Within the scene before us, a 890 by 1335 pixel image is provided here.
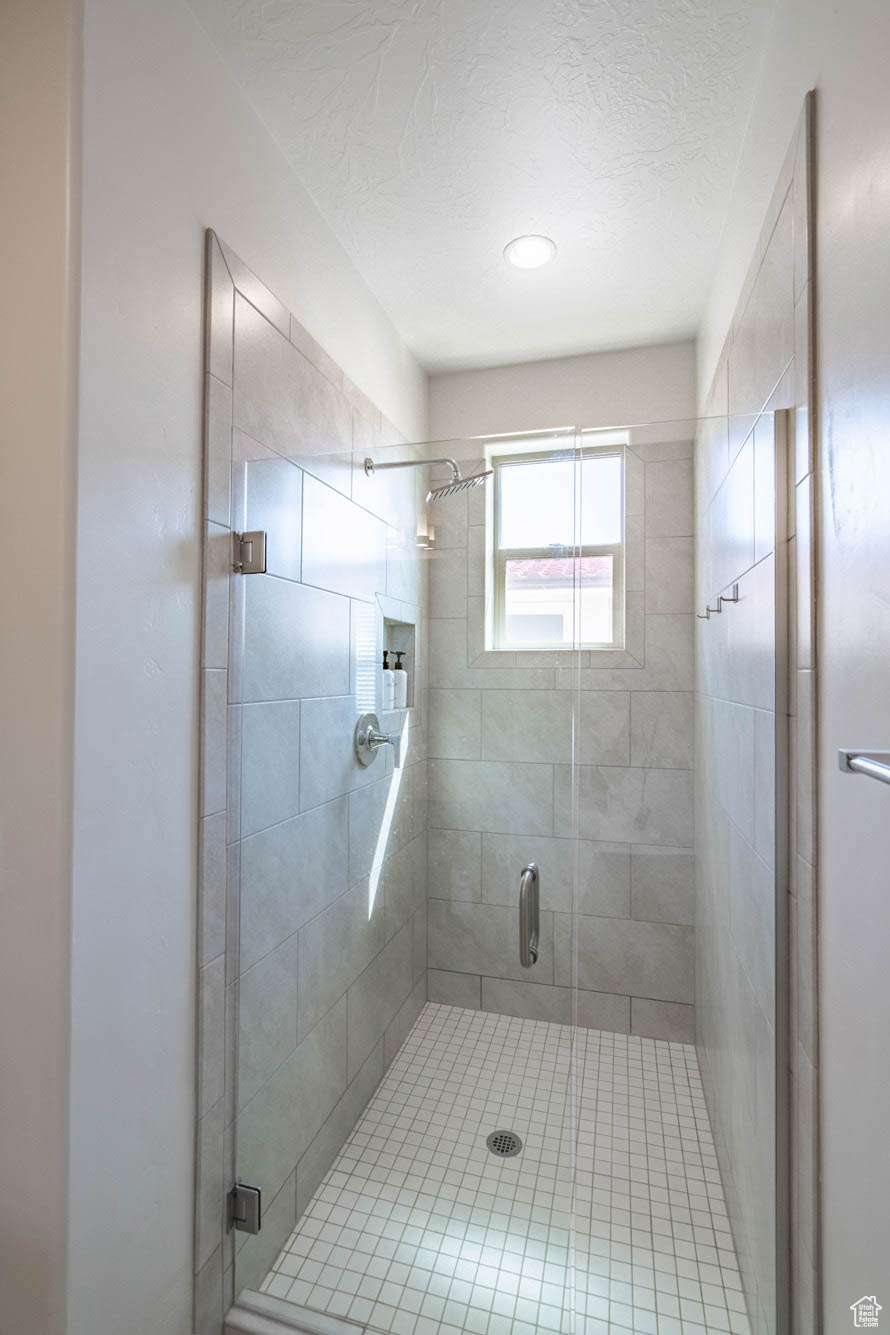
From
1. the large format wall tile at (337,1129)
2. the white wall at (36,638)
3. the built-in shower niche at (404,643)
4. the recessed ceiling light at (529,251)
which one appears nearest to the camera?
the white wall at (36,638)

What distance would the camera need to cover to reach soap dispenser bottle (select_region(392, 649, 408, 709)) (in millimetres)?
1539

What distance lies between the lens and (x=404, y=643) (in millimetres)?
1534

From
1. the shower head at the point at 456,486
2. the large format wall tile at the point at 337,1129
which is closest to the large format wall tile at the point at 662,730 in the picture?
the shower head at the point at 456,486

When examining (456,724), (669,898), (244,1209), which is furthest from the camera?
(456,724)

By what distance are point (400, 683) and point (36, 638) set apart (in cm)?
79

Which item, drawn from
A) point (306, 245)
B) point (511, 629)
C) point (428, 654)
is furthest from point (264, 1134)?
point (306, 245)

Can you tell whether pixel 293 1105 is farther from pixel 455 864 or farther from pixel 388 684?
pixel 388 684

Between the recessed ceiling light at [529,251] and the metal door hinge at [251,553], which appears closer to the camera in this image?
the metal door hinge at [251,553]

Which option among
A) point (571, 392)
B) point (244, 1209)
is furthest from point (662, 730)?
point (571, 392)

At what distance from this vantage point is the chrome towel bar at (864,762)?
53 cm

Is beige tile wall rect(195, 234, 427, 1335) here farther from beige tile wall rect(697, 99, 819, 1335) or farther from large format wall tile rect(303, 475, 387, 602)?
beige tile wall rect(697, 99, 819, 1335)

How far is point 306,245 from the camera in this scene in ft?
5.44

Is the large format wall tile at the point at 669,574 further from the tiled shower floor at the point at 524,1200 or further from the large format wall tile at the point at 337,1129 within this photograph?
the large format wall tile at the point at 337,1129

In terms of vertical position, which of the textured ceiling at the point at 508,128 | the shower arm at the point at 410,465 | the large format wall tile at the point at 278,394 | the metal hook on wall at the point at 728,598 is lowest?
the metal hook on wall at the point at 728,598
